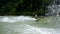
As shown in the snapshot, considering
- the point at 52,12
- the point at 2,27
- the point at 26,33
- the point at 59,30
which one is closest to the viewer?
the point at 26,33

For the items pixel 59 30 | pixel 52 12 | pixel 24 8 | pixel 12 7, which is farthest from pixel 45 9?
pixel 59 30

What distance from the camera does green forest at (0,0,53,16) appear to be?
14055 mm

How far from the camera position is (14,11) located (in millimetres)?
14375

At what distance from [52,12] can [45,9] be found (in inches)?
23.7

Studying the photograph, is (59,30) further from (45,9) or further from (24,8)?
(24,8)

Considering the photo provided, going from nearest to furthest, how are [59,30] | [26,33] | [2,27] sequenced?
[26,33], [59,30], [2,27]

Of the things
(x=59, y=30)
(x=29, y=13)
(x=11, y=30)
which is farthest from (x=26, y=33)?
(x=29, y=13)

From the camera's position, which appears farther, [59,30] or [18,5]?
[18,5]

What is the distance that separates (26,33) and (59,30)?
5.81 ft

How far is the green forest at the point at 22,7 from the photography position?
1405cm

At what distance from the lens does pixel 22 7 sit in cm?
1467

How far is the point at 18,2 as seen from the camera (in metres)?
14.6

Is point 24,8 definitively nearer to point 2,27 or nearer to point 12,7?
point 12,7

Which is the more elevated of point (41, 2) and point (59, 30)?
point (41, 2)
